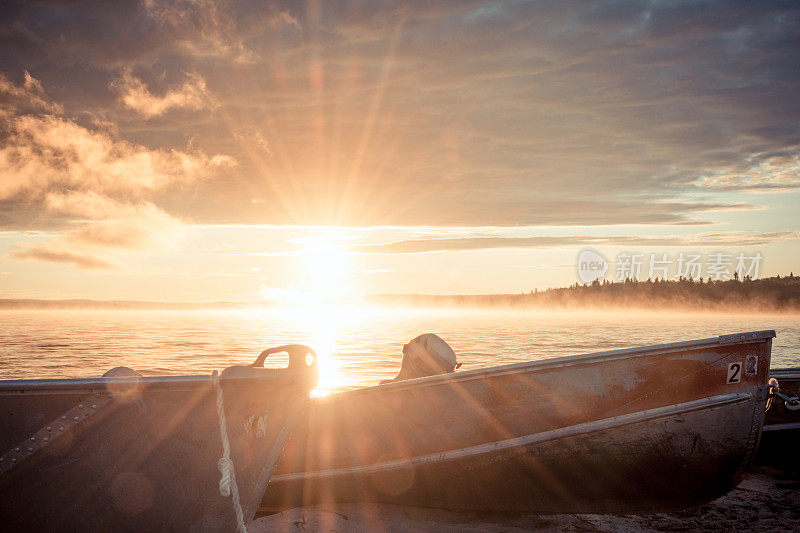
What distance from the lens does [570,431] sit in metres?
6.24

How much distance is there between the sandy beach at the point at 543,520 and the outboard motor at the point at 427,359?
1996mm

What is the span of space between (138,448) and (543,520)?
4404 mm

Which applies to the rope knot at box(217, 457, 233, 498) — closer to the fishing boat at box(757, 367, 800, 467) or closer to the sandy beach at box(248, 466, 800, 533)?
the sandy beach at box(248, 466, 800, 533)

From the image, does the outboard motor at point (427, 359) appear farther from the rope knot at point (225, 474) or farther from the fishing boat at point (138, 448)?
the rope knot at point (225, 474)

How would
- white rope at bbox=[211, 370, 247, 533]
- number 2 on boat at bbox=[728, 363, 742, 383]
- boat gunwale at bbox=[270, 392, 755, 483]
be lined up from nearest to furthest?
white rope at bbox=[211, 370, 247, 533] → boat gunwale at bbox=[270, 392, 755, 483] → number 2 on boat at bbox=[728, 363, 742, 383]

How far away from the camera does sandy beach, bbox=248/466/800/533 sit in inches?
233

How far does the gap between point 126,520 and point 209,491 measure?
618mm

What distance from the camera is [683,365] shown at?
6.40 meters

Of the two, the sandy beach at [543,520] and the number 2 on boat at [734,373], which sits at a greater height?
the number 2 on boat at [734,373]

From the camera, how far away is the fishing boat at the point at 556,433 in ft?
20.6

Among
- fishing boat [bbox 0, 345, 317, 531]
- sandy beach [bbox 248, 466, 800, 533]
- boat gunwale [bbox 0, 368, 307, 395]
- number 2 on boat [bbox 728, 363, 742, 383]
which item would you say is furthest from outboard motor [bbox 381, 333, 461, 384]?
boat gunwale [bbox 0, 368, 307, 395]

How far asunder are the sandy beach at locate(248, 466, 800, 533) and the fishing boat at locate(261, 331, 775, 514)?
185 millimetres

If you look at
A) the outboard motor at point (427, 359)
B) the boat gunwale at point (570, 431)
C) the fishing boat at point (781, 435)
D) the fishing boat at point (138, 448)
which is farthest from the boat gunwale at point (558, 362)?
the fishing boat at point (781, 435)

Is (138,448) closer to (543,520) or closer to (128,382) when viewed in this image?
(128,382)
